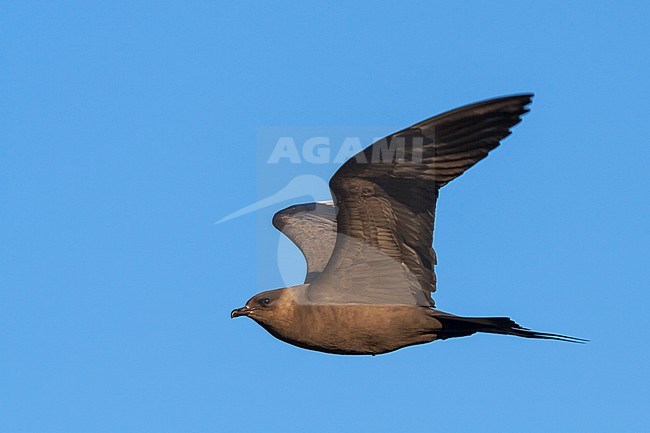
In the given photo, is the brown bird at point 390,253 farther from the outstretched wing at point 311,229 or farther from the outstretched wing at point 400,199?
the outstretched wing at point 311,229

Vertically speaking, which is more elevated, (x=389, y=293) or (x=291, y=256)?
(x=291, y=256)

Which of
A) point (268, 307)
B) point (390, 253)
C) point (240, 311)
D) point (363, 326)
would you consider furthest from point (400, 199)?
point (240, 311)

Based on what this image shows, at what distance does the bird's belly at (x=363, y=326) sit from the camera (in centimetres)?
1166

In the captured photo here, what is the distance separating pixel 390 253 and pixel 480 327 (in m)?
1.28

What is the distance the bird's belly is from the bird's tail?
0.16 metres

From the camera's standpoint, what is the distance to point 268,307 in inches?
473

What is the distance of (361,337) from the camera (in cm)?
1171

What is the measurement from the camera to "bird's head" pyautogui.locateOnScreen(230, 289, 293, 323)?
469 inches

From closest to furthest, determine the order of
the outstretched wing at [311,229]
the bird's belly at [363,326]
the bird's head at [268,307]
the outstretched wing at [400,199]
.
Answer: the outstretched wing at [400,199]
the bird's belly at [363,326]
the bird's head at [268,307]
the outstretched wing at [311,229]

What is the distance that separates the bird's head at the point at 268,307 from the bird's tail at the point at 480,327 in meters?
1.69

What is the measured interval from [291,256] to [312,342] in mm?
2587

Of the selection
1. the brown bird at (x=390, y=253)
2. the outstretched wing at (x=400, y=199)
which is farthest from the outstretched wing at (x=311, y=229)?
the outstretched wing at (x=400, y=199)

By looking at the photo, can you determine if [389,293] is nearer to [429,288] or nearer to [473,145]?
[429,288]

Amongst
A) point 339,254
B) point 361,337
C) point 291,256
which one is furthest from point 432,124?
point 291,256
